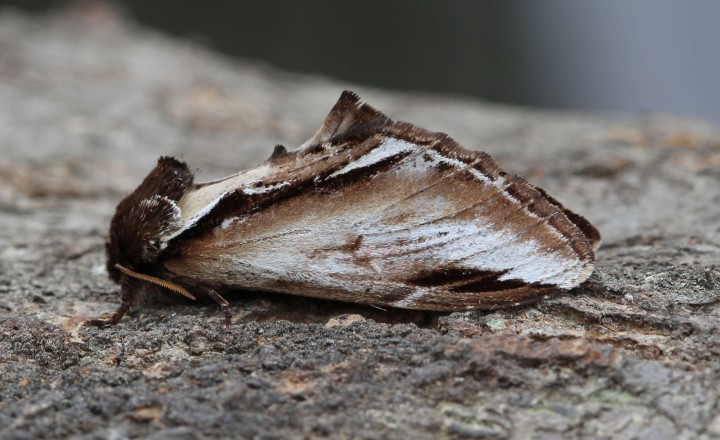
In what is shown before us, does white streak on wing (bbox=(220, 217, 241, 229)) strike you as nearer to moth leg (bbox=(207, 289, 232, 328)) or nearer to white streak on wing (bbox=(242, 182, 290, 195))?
white streak on wing (bbox=(242, 182, 290, 195))

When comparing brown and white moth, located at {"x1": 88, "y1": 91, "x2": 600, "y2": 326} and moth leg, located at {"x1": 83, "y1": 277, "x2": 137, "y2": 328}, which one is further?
moth leg, located at {"x1": 83, "y1": 277, "x2": 137, "y2": 328}

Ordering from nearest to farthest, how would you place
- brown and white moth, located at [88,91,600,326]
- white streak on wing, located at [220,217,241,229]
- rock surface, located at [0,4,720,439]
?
rock surface, located at [0,4,720,439] < brown and white moth, located at [88,91,600,326] < white streak on wing, located at [220,217,241,229]

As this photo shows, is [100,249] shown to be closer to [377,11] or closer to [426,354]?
[426,354]

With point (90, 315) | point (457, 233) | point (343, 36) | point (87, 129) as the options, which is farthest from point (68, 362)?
point (343, 36)

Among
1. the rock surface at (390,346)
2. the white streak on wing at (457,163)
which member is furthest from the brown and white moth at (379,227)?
the rock surface at (390,346)

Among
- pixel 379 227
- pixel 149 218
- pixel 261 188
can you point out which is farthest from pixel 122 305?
pixel 379 227

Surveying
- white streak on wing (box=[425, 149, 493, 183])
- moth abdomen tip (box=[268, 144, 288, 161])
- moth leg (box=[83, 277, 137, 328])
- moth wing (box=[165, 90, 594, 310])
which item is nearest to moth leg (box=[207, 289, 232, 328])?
moth wing (box=[165, 90, 594, 310])

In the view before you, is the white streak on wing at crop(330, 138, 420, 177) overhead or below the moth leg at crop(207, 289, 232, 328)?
overhead

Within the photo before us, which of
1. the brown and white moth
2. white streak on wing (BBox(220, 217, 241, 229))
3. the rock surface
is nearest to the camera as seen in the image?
the rock surface
